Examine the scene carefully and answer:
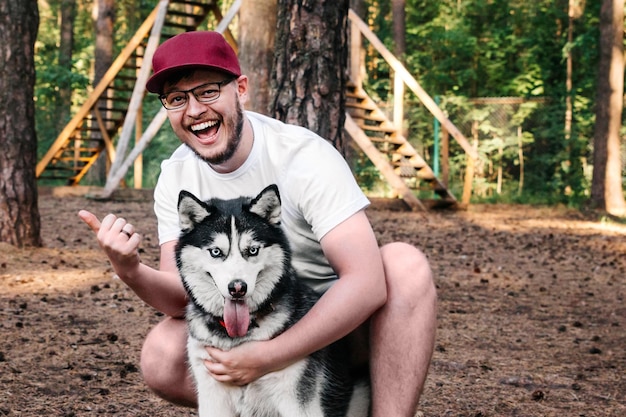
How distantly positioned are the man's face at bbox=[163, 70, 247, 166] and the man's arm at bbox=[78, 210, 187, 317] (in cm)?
42

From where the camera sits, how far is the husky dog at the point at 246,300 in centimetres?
248

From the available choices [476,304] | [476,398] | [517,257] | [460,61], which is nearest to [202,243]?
[476,398]

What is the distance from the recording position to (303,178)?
9.27ft

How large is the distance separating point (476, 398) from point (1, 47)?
656 cm

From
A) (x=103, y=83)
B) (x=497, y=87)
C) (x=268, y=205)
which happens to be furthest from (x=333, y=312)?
(x=497, y=87)

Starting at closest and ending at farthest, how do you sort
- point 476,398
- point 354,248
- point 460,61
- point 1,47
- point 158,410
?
point 354,248 → point 158,410 → point 476,398 → point 1,47 → point 460,61

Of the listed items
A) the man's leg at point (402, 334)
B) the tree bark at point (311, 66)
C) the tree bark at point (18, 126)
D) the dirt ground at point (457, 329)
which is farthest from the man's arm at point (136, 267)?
the tree bark at point (18, 126)

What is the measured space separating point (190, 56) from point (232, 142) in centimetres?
35

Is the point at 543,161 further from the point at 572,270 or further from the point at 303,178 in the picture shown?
the point at 303,178

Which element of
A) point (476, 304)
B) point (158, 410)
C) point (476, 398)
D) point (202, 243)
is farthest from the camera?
point (476, 304)

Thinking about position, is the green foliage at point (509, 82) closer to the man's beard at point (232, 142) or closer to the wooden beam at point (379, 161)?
the wooden beam at point (379, 161)

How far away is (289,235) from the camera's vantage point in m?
2.99

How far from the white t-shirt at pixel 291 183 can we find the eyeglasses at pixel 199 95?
0.27 metres

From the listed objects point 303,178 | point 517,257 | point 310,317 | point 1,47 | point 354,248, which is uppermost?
point 1,47
